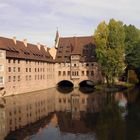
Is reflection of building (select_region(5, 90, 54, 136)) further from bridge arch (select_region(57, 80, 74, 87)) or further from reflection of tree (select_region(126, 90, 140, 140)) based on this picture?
bridge arch (select_region(57, 80, 74, 87))

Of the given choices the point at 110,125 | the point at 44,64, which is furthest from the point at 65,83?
the point at 110,125

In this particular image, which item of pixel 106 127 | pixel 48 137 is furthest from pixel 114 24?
pixel 48 137

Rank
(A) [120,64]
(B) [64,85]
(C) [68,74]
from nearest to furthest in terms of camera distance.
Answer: (A) [120,64] → (C) [68,74] → (B) [64,85]

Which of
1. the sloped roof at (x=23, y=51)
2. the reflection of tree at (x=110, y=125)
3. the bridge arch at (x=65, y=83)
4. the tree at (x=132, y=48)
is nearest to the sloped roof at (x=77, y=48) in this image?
the sloped roof at (x=23, y=51)

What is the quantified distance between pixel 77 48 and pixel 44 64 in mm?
13719

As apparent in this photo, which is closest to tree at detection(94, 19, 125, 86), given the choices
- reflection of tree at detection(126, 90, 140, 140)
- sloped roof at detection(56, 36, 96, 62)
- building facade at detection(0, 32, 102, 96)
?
building facade at detection(0, 32, 102, 96)

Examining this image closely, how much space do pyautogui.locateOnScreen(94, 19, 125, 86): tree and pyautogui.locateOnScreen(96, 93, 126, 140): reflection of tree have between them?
3096cm

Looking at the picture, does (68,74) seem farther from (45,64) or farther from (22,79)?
(22,79)

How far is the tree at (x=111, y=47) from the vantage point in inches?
2795

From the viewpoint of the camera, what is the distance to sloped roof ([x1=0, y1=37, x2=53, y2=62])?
61.4 m

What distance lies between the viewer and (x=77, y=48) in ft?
290

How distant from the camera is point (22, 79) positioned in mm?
65562

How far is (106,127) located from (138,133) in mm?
3815

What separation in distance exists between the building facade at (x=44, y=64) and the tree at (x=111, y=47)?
12.1 meters
